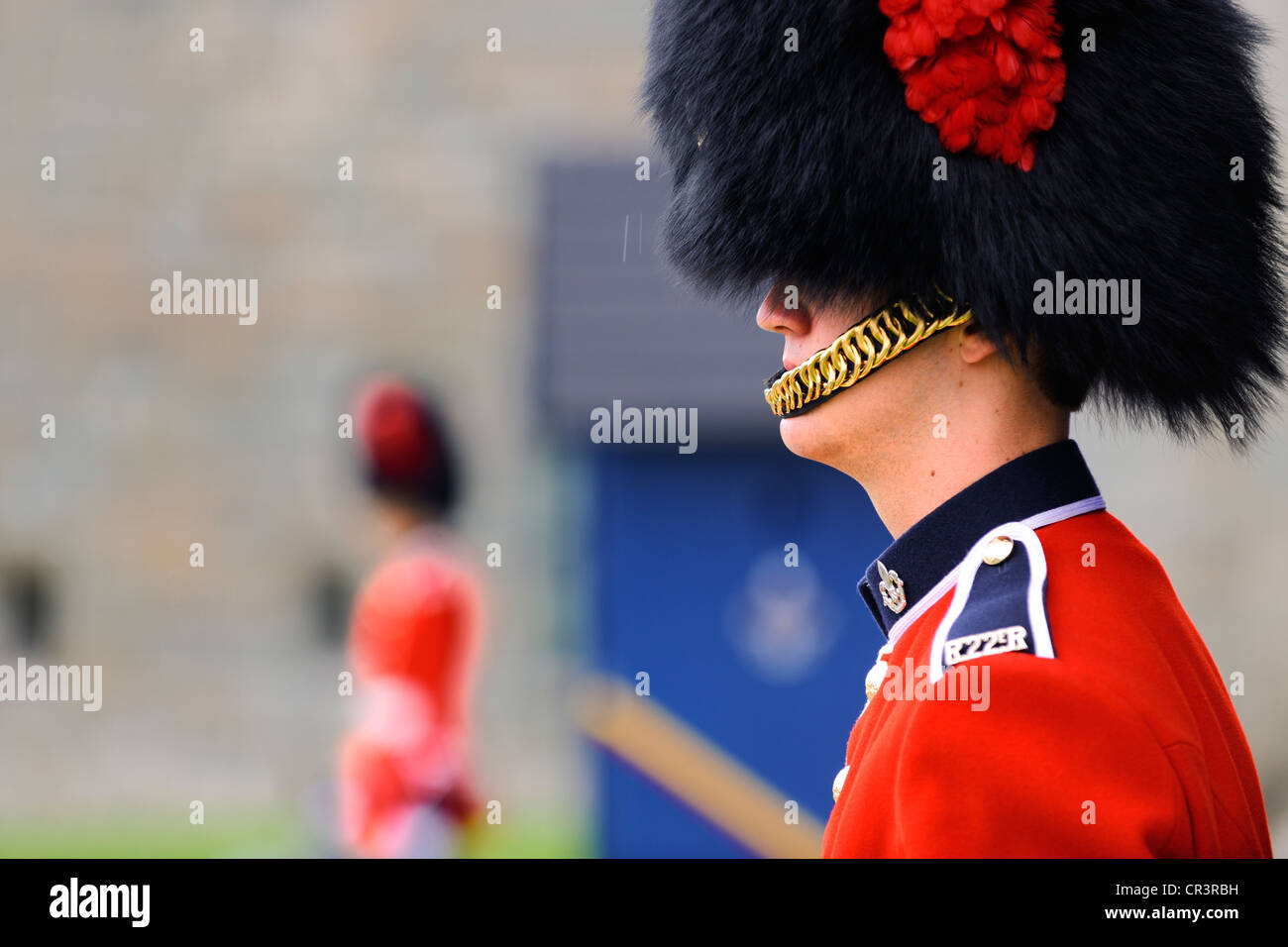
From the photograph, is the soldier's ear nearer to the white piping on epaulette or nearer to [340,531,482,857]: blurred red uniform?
the white piping on epaulette

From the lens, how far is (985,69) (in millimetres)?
1713

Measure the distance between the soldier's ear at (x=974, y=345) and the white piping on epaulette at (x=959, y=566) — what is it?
0.19 meters

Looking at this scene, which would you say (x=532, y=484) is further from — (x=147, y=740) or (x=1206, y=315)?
(x=1206, y=315)

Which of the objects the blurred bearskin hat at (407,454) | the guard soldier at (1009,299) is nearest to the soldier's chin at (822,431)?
the guard soldier at (1009,299)

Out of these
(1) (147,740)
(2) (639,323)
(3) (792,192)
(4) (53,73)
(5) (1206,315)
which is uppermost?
(4) (53,73)

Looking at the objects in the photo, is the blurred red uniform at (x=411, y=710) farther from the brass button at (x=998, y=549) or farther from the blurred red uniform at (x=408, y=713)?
the brass button at (x=998, y=549)

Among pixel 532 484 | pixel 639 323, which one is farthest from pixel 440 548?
pixel 532 484

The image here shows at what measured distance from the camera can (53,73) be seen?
24.1 feet

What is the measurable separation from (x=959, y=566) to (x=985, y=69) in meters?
0.55

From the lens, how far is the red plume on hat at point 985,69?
5.65ft

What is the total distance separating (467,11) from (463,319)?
1460 millimetres

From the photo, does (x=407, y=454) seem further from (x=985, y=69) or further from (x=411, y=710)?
(x=985, y=69)

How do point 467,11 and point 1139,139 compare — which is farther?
point 467,11

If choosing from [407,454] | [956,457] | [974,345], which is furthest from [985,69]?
[407,454]
